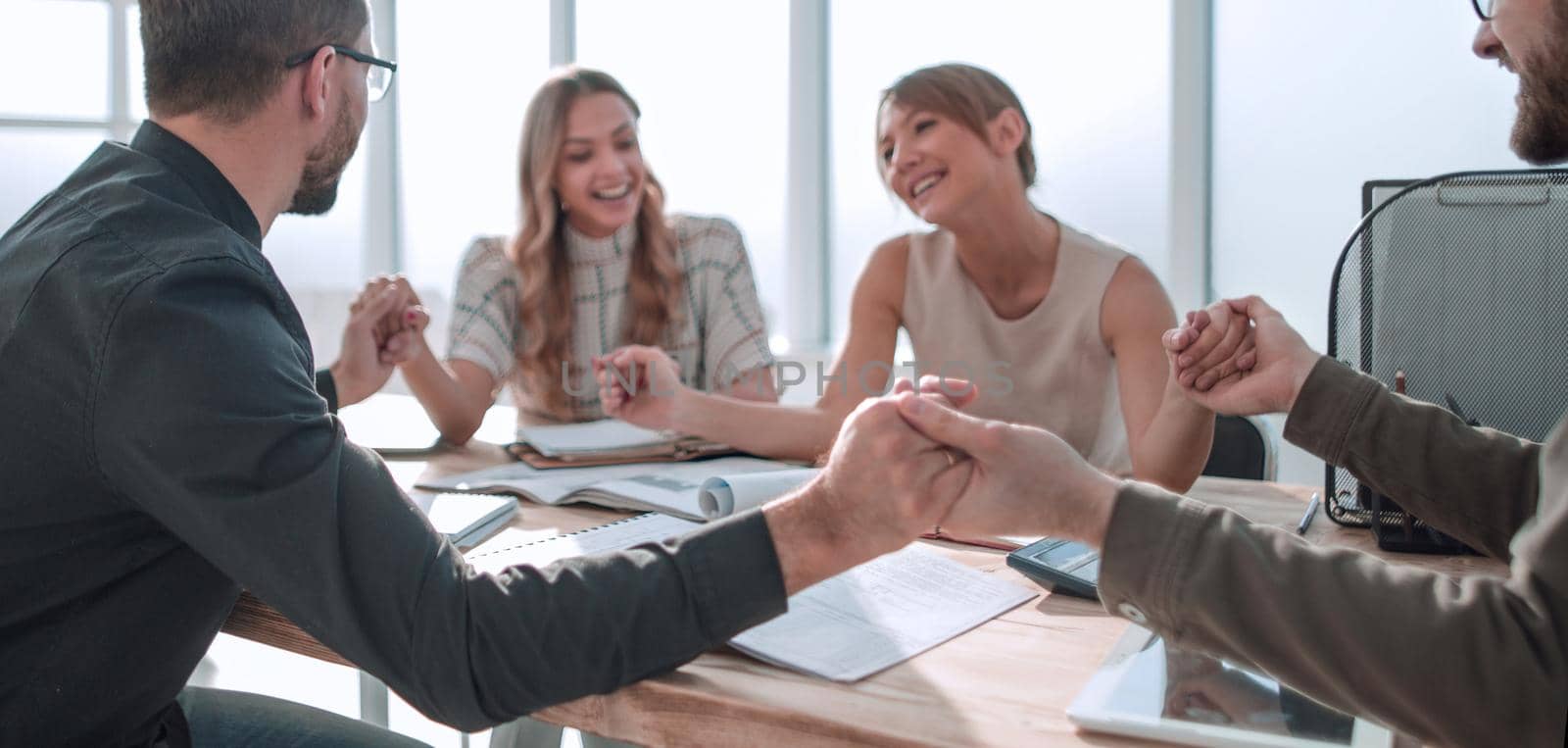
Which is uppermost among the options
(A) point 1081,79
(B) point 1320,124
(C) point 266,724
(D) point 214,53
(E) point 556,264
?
(A) point 1081,79

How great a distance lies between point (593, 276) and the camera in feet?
9.24

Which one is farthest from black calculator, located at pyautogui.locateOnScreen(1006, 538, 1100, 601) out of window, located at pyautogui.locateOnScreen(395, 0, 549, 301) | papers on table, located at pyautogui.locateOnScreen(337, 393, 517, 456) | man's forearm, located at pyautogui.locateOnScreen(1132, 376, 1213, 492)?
window, located at pyautogui.locateOnScreen(395, 0, 549, 301)

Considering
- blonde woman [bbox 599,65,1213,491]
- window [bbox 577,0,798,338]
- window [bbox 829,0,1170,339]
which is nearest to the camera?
blonde woman [bbox 599,65,1213,491]

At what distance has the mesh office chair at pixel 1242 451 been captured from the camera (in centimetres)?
212

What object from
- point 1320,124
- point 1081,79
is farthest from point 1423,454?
point 1081,79

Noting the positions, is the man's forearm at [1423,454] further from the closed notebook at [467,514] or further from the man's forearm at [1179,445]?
the closed notebook at [467,514]

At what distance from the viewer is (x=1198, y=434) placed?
170 cm

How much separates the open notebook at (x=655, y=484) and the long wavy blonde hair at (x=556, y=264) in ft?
2.57

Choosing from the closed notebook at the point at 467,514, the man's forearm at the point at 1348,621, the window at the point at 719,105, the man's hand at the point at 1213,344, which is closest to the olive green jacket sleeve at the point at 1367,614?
the man's forearm at the point at 1348,621

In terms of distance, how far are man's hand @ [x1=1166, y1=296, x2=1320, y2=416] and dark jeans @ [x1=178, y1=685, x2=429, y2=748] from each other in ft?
3.62

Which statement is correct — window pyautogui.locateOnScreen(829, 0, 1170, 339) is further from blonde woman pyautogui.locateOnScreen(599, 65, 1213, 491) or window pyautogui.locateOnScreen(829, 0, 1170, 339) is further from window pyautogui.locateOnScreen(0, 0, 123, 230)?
window pyautogui.locateOnScreen(0, 0, 123, 230)

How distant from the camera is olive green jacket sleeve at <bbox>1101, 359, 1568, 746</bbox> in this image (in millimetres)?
756

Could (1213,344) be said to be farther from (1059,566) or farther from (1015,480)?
(1015,480)

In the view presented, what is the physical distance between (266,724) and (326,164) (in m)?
0.68
